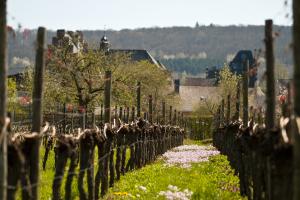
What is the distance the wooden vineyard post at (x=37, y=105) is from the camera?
36.8ft

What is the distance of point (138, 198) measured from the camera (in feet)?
56.0

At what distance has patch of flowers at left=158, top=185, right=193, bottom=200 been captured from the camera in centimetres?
Answer: 1730

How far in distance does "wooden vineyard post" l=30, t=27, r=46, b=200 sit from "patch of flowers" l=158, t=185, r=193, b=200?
630cm

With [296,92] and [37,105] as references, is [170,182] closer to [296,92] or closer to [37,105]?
[37,105]

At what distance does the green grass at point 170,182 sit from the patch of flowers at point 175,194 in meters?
0.17

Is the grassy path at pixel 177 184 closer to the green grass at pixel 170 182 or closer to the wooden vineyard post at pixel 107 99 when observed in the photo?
the green grass at pixel 170 182

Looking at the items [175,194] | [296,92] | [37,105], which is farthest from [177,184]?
[296,92]

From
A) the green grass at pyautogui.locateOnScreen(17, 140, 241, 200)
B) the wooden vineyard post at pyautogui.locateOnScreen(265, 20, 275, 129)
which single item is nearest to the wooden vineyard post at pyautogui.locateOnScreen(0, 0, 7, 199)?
the wooden vineyard post at pyautogui.locateOnScreen(265, 20, 275, 129)

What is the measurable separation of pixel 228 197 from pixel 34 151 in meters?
8.39

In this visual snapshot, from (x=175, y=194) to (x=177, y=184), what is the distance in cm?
301

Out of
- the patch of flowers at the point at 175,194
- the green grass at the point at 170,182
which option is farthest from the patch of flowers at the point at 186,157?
the patch of flowers at the point at 175,194

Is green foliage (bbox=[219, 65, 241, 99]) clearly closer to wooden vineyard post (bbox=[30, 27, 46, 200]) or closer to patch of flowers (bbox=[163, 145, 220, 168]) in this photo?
patch of flowers (bbox=[163, 145, 220, 168])

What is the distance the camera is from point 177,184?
68.3 ft

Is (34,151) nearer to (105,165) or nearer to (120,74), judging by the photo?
(105,165)
